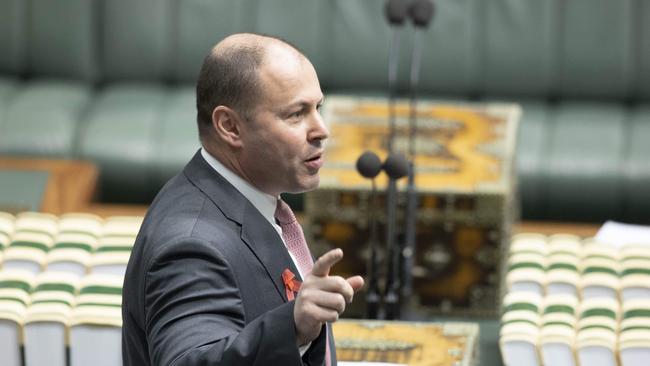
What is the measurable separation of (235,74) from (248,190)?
0.16 metres

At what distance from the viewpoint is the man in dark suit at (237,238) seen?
1.52 m

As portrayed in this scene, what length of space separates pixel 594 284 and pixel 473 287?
0.55m

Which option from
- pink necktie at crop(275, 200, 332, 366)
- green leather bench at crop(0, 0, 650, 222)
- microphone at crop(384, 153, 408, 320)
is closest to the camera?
pink necktie at crop(275, 200, 332, 366)

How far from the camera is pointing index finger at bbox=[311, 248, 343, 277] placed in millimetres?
1471

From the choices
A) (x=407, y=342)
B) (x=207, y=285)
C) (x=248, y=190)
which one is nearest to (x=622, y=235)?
(x=407, y=342)

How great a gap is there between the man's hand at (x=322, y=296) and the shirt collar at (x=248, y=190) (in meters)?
0.27

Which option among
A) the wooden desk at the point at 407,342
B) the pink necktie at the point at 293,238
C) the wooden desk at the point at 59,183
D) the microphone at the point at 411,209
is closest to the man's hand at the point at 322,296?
Result: the pink necktie at the point at 293,238

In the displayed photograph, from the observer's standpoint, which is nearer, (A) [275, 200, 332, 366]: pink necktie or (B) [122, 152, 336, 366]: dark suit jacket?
(B) [122, 152, 336, 366]: dark suit jacket

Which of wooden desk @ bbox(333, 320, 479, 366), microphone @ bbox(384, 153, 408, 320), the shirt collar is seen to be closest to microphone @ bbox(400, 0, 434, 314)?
microphone @ bbox(384, 153, 408, 320)

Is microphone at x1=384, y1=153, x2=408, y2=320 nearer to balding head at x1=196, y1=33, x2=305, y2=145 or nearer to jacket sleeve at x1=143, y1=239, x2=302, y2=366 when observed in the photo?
balding head at x1=196, y1=33, x2=305, y2=145

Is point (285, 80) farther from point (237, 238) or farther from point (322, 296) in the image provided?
point (322, 296)

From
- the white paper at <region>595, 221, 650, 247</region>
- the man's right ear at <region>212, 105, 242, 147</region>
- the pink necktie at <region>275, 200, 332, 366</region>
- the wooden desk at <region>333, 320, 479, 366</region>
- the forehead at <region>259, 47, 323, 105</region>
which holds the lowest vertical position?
the white paper at <region>595, 221, 650, 247</region>

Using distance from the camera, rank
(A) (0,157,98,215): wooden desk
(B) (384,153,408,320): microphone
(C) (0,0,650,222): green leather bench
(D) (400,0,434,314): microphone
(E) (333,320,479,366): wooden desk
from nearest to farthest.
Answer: (E) (333,320,479,366): wooden desk
(B) (384,153,408,320): microphone
(D) (400,0,434,314): microphone
(A) (0,157,98,215): wooden desk
(C) (0,0,650,222): green leather bench

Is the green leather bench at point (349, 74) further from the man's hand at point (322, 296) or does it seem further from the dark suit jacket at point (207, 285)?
the man's hand at point (322, 296)
